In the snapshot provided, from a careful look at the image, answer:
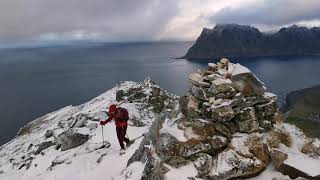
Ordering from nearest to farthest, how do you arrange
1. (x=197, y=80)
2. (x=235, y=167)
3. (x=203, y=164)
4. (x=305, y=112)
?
(x=235, y=167), (x=203, y=164), (x=197, y=80), (x=305, y=112)

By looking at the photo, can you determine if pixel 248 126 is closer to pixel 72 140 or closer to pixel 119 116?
pixel 119 116

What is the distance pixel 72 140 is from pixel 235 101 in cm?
1566

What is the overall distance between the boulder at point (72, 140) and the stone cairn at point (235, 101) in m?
12.2

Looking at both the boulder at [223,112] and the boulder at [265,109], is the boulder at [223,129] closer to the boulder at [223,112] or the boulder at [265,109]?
the boulder at [223,112]

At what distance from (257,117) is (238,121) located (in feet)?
3.94

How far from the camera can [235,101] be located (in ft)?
66.2

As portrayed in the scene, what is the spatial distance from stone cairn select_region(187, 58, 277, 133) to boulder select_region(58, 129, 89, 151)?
1221 centimetres

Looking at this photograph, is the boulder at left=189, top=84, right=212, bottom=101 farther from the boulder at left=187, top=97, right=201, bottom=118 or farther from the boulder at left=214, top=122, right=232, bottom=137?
the boulder at left=214, top=122, right=232, bottom=137

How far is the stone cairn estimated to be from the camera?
20.2 m

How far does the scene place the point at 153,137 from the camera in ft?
70.8

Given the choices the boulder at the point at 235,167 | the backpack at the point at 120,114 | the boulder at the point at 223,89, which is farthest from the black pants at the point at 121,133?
the boulder at the point at 235,167

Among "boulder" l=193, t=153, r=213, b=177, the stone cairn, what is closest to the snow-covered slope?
"boulder" l=193, t=153, r=213, b=177

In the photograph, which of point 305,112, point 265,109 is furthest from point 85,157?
point 305,112

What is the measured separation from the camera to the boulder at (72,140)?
1190 inches
